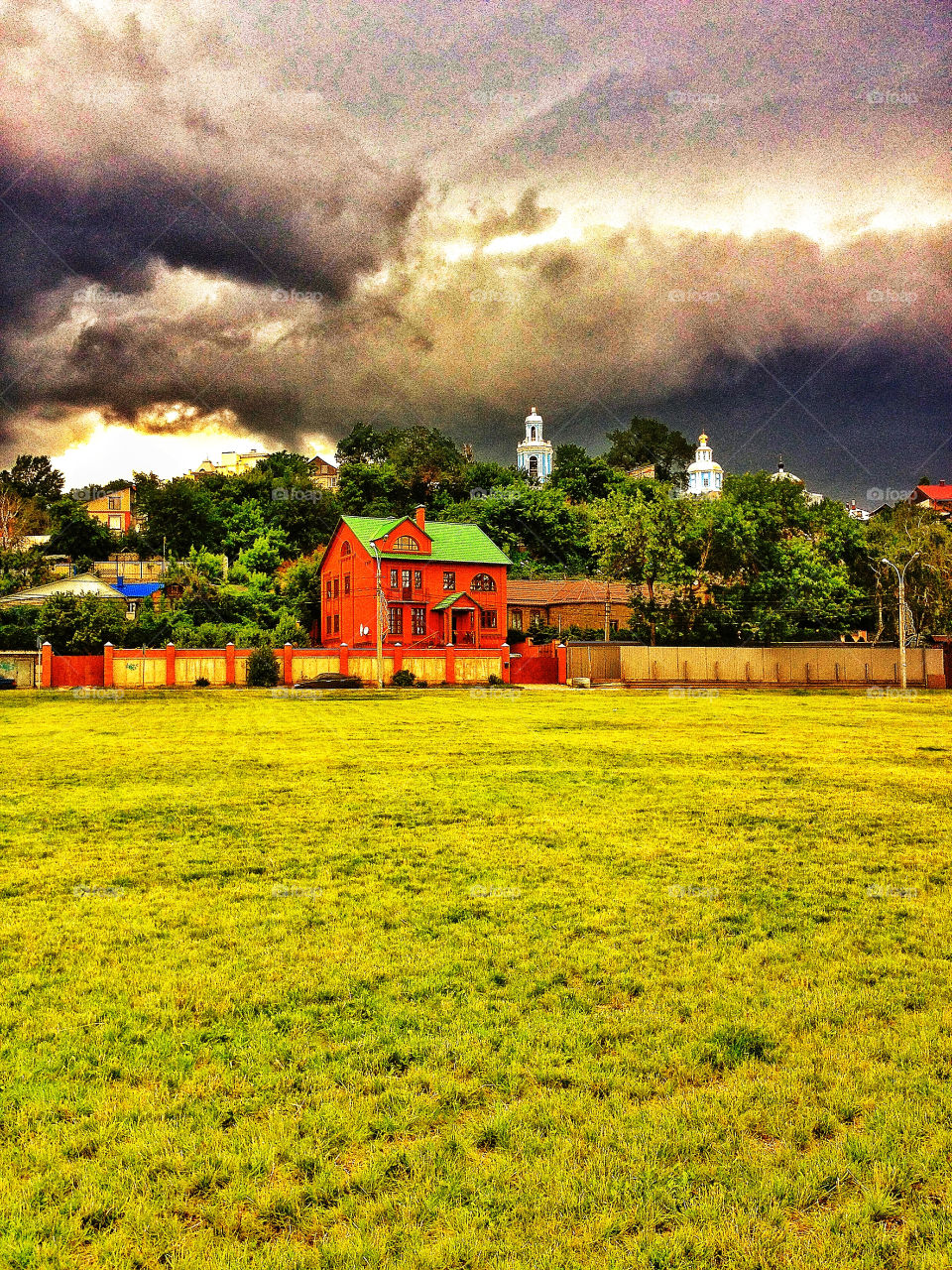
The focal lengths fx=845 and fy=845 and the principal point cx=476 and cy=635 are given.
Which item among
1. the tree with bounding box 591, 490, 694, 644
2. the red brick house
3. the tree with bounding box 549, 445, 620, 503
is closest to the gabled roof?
the red brick house

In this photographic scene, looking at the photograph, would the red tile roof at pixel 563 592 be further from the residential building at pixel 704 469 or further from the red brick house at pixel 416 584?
the residential building at pixel 704 469

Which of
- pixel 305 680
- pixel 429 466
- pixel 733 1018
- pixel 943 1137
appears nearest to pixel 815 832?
pixel 733 1018

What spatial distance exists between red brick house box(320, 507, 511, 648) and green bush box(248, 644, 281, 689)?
29.3ft

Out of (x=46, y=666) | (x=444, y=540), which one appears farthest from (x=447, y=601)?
(x=46, y=666)

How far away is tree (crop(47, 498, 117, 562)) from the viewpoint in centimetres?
9681

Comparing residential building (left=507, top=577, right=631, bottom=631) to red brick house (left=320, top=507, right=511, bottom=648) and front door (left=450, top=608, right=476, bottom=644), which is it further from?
front door (left=450, top=608, right=476, bottom=644)

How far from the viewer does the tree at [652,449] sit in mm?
137750

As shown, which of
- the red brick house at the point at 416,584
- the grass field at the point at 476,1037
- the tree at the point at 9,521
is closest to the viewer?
the grass field at the point at 476,1037

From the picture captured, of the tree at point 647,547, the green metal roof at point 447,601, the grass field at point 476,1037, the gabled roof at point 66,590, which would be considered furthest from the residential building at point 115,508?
the grass field at point 476,1037

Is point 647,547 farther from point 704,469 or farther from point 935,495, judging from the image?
point 704,469

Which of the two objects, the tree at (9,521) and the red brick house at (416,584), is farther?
the tree at (9,521)

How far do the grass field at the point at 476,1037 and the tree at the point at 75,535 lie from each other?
94537 millimetres

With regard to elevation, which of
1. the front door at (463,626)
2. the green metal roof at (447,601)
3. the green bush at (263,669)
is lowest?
the green bush at (263,669)

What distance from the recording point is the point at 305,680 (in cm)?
4838
